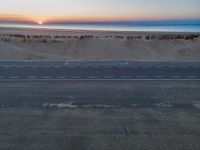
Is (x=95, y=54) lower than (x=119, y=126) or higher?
lower

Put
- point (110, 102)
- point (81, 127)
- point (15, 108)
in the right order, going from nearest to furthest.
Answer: point (81, 127) < point (15, 108) < point (110, 102)

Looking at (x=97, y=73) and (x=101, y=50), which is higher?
(x=97, y=73)

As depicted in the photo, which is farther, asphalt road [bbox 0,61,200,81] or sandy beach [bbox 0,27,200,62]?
sandy beach [bbox 0,27,200,62]

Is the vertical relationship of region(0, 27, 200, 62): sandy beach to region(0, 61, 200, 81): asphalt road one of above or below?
below

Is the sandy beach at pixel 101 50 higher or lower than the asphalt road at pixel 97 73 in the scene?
lower

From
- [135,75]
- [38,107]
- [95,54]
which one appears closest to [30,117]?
[38,107]

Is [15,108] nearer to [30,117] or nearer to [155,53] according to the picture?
[30,117]

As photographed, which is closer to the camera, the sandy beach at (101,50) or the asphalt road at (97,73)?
the asphalt road at (97,73)

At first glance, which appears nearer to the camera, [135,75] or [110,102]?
[110,102]

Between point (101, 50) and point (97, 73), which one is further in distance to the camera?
point (101, 50)

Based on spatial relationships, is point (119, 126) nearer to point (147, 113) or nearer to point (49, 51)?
point (147, 113)

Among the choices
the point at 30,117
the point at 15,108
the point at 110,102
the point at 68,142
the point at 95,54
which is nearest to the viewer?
the point at 68,142
